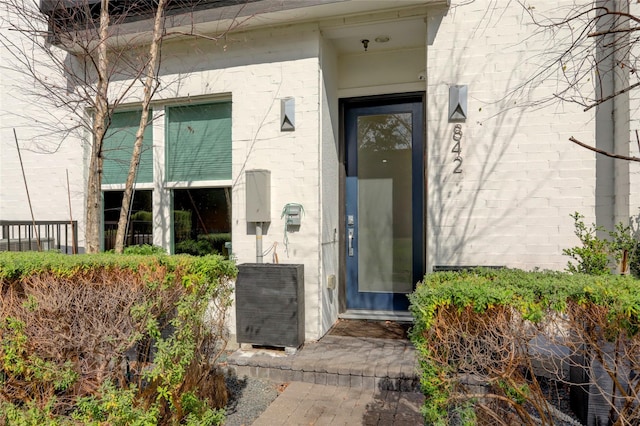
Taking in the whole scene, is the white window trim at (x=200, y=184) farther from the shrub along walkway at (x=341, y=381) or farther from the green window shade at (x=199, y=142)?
the shrub along walkway at (x=341, y=381)

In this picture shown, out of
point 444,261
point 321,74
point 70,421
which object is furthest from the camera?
point 321,74

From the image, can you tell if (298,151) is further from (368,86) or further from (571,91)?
(571,91)

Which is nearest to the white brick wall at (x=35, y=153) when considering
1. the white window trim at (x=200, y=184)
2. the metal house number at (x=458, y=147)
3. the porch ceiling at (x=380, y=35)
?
the white window trim at (x=200, y=184)

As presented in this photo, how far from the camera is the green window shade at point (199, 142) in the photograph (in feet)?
15.9

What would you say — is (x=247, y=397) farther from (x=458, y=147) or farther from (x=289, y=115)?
(x=458, y=147)

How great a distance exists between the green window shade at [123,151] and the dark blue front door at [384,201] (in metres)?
2.63

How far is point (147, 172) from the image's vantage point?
16.8ft

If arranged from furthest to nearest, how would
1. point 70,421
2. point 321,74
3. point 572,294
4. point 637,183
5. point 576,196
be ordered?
point 321,74
point 576,196
point 637,183
point 70,421
point 572,294

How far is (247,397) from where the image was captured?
10.6 feet

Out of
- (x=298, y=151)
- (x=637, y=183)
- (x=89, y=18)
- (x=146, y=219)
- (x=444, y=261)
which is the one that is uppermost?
(x=89, y=18)

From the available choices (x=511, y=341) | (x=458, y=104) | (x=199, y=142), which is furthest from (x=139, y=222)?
(x=511, y=341)

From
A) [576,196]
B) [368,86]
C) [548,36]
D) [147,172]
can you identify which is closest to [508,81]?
[548,36]

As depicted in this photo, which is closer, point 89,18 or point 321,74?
point 89,18

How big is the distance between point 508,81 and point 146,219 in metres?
4.56
